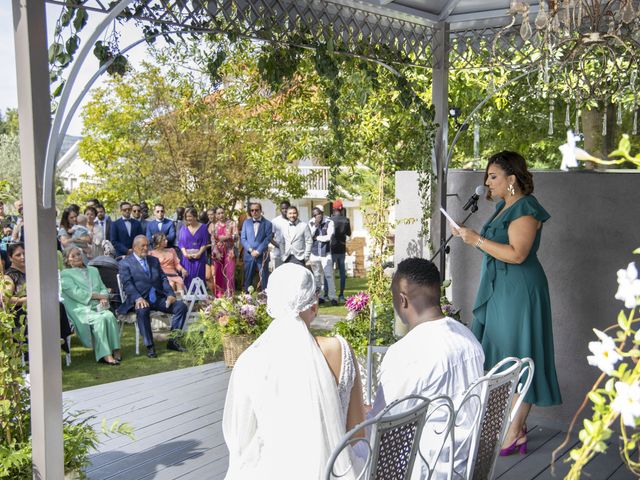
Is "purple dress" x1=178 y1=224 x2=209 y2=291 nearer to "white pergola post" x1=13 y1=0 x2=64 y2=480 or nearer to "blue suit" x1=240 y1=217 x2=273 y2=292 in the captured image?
"blue suit" x1=240 y1=217 x2=273 y2=292

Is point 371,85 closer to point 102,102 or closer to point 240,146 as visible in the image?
point 240,146

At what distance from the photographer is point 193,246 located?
10812 mm

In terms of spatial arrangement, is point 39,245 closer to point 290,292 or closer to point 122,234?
point 290,292

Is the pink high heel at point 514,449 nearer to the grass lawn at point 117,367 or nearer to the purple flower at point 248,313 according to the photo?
the purple flower at point 248,313

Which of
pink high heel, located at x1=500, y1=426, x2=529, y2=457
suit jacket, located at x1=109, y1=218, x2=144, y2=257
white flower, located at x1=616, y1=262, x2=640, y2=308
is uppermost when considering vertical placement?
white flower, located at x1=616, y1=262, x2=640, y2=308

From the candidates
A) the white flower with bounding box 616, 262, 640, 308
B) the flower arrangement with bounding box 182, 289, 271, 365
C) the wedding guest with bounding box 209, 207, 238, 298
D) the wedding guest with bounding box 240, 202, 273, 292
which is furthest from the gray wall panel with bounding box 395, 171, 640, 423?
the wedding guest with bounding box 209, 207, 238, 298

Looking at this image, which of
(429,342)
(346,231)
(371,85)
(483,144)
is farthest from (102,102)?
(429,342)

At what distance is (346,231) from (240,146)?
366 cm

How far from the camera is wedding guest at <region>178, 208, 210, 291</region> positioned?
10.8m

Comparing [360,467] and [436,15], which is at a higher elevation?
[436,15]

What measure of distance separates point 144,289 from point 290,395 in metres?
5.82

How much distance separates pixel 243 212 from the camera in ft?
50.3

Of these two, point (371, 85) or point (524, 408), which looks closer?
point (524, 408)

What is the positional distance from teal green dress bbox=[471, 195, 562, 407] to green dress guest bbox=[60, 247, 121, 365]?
453cm
